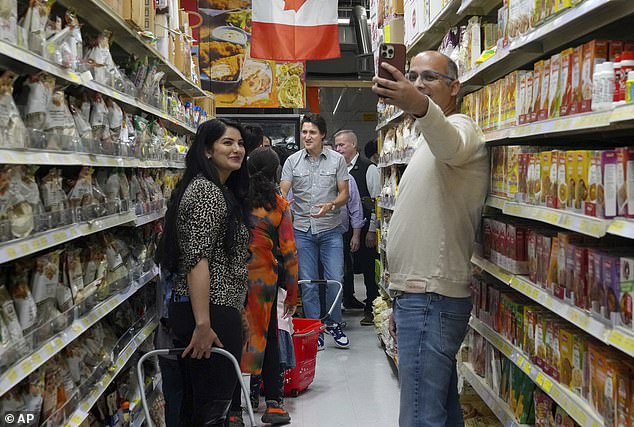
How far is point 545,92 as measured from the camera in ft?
7.29

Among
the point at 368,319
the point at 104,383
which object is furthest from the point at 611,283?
the point at 368,319

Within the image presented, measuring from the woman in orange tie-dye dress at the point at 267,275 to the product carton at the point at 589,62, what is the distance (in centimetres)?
229

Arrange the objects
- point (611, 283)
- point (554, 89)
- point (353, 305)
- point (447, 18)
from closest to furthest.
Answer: point (611, 283)
point (554, 89)
point (447, 18)
point (353, 305)

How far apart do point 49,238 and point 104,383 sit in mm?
910

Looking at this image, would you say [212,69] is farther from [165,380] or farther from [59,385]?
[59,385]

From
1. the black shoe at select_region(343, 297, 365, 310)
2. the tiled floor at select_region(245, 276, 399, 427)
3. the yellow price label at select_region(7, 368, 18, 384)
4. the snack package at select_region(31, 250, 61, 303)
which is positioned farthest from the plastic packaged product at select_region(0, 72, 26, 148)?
the black shoe at select_region(343, 297, 365, 310)

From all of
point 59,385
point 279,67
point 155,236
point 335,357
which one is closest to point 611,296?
point 59,385

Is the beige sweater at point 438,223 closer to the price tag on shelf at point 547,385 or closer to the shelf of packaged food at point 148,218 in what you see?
the price tag on shelf at point 547,385

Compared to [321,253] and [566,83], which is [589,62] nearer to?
[566,83]

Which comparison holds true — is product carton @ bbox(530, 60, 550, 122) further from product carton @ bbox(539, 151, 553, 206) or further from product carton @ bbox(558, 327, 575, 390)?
product carton @ bbox(558, 327, 575, 390)

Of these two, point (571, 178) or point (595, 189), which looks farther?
point (571, 178)

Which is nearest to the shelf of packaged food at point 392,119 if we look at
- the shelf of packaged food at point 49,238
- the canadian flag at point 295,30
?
the canadian flag at point 295,30

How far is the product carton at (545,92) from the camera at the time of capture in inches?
86.7

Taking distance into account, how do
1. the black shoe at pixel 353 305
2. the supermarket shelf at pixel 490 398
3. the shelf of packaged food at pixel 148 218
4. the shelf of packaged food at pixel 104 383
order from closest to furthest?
the shelf of packaged food at pixel 104 383 → the supermarket shelf at pixel 490 398 → the shelf of packaged food at pixel 148 218 → the black shoe at pixel 353 305
